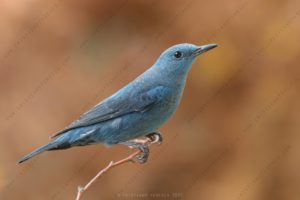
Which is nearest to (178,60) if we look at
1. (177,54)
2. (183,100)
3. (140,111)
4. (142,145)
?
(177,54)

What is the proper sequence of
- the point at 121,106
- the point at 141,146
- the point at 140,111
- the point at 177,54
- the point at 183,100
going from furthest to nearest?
the point at 183,100, the point at 121,106, the point at 177,54, the point at 140,111, the point at 141,146

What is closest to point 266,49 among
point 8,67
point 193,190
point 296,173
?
Answer: point 296,173

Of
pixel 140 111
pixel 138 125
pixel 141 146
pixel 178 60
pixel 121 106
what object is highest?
pixel 178 60

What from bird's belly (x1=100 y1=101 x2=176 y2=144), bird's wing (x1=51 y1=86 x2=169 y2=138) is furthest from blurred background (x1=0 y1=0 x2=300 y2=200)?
bird's belly (x1=100 y1=101 x2=176 y2=144)

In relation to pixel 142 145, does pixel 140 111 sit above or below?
above

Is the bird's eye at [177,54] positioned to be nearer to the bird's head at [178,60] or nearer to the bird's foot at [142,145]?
the bird's head at [178,60]

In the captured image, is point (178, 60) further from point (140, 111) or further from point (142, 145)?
point (142, 145)

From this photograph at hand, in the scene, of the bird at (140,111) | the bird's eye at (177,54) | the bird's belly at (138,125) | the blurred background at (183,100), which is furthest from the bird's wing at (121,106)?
the blurred background at (183,100)
